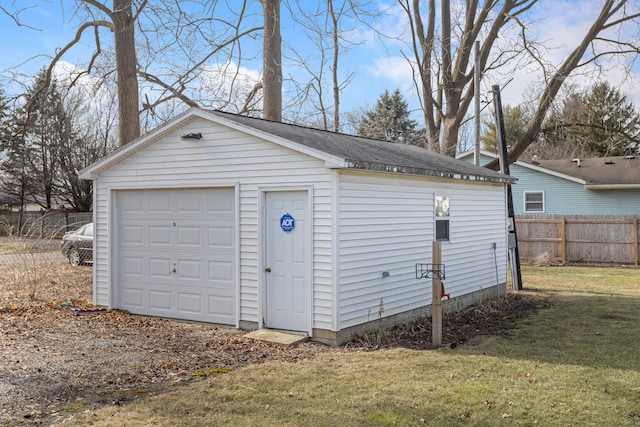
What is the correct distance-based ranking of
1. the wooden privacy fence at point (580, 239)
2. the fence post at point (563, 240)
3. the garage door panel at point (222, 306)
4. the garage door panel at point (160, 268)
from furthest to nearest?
the fence post at point (563, 240) → the wooden privacy fence at point (580, 239) → the garage door panel at point (160, 268) → the garage door panel at point (222, 306)

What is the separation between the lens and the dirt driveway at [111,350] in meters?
5.70

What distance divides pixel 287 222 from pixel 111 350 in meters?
2.90

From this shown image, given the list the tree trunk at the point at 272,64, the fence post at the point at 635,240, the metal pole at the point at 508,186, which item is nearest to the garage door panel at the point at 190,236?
the tree trunk at the point at 272,64

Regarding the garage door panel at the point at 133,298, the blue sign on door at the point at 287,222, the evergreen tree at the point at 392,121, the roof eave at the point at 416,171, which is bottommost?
the garage door panel at the point at 133,298

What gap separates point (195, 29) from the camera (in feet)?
51.7

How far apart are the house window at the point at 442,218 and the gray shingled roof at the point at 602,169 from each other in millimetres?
14183

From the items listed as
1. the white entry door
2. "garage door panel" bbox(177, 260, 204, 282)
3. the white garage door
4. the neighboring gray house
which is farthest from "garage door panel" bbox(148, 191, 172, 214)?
the neighboring gray house

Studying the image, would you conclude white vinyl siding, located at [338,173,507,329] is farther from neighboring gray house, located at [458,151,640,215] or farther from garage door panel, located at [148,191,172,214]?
neighboring gray house, located at [458,151,640,215]

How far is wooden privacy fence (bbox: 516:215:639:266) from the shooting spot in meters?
18.9

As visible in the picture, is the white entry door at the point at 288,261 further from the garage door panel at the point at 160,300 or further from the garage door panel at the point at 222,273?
the garage door panel at the point at 160,300

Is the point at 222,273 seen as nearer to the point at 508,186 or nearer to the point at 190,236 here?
the point at 190,236

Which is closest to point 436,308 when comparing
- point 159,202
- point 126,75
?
point 159,202

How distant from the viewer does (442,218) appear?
10.5 metres

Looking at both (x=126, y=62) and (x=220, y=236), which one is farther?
(x=126, y=62)
